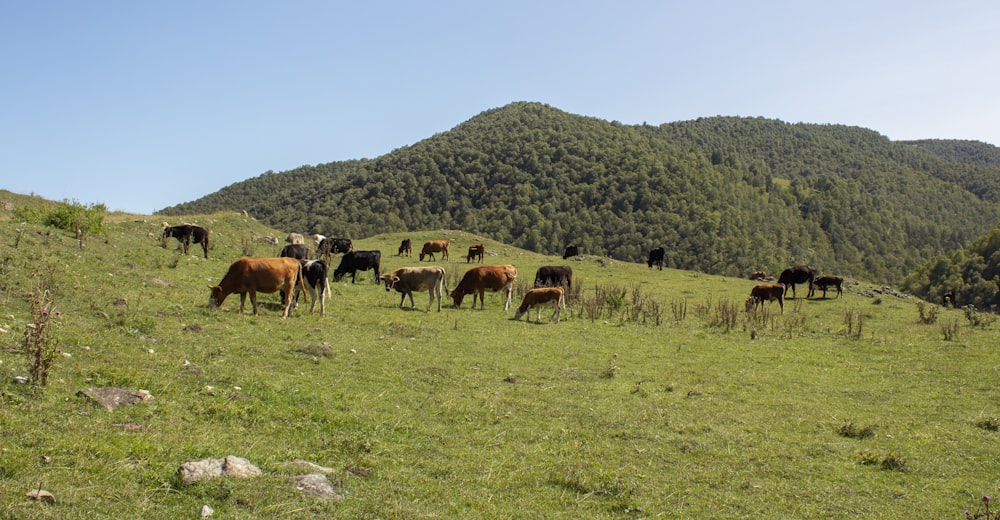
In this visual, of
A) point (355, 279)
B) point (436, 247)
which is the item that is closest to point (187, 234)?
point (355, 279)

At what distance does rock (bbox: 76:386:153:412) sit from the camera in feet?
25.7

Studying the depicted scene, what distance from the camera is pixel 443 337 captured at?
17328 mm

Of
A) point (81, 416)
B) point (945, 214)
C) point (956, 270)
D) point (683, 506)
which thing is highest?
point (945, 214)

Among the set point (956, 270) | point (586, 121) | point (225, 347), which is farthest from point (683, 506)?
point (586, 121)

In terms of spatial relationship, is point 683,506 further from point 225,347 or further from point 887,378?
point 887,378

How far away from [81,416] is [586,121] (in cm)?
15673

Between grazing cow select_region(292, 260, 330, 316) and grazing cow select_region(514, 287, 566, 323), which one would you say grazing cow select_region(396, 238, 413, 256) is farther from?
grazing cow select_region(292, 260, 330, 316)

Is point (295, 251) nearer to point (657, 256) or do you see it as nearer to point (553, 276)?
point (553, 276)

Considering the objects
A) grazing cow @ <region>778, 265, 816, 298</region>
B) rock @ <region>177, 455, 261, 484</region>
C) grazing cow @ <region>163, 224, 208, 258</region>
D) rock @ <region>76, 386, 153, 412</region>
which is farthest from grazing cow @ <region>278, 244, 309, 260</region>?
grazing cow @ <region>778, 265, 816, 298</region>

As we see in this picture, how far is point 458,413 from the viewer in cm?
1041

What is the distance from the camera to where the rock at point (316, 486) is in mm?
6383

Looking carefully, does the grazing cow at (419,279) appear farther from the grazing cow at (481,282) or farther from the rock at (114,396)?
the rock at (114,396)

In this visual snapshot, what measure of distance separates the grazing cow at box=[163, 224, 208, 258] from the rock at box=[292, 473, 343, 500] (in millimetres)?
22435

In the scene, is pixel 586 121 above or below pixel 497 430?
above
